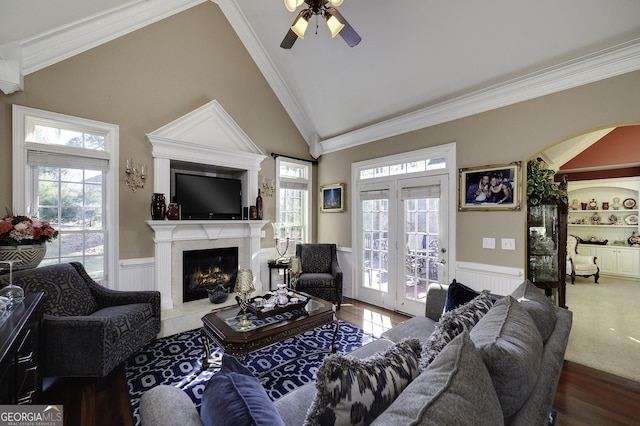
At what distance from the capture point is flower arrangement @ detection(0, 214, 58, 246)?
217 cm

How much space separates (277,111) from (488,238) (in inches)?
151

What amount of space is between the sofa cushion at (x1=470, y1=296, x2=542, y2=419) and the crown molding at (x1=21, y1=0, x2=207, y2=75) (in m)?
4.52

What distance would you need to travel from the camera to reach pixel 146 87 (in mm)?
3533

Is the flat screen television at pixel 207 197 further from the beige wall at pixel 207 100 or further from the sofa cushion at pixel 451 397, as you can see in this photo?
the sofa cushion at pixel 451 397

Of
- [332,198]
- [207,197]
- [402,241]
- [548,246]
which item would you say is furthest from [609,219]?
[207,197]

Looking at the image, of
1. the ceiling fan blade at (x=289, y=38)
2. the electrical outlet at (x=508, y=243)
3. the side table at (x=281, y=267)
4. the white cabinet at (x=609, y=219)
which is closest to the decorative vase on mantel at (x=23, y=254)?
the side table at (x=281, y=267)

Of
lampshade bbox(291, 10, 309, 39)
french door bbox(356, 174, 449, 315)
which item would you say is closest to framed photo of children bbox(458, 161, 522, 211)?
french door bbox(356, 174, 449, 315)

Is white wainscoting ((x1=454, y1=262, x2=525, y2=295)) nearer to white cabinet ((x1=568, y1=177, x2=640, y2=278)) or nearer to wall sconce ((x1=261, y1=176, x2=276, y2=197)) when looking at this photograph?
wall sconce ((x1=261, y1=176, x2=276, y2=197))

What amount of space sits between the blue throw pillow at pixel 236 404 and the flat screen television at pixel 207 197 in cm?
320

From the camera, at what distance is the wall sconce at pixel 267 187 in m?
4.62

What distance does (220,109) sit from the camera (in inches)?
161

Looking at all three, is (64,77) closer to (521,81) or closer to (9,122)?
(9,122)

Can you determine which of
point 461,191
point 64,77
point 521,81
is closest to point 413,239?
point 461,191

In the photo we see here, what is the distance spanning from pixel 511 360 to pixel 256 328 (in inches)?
69.7
